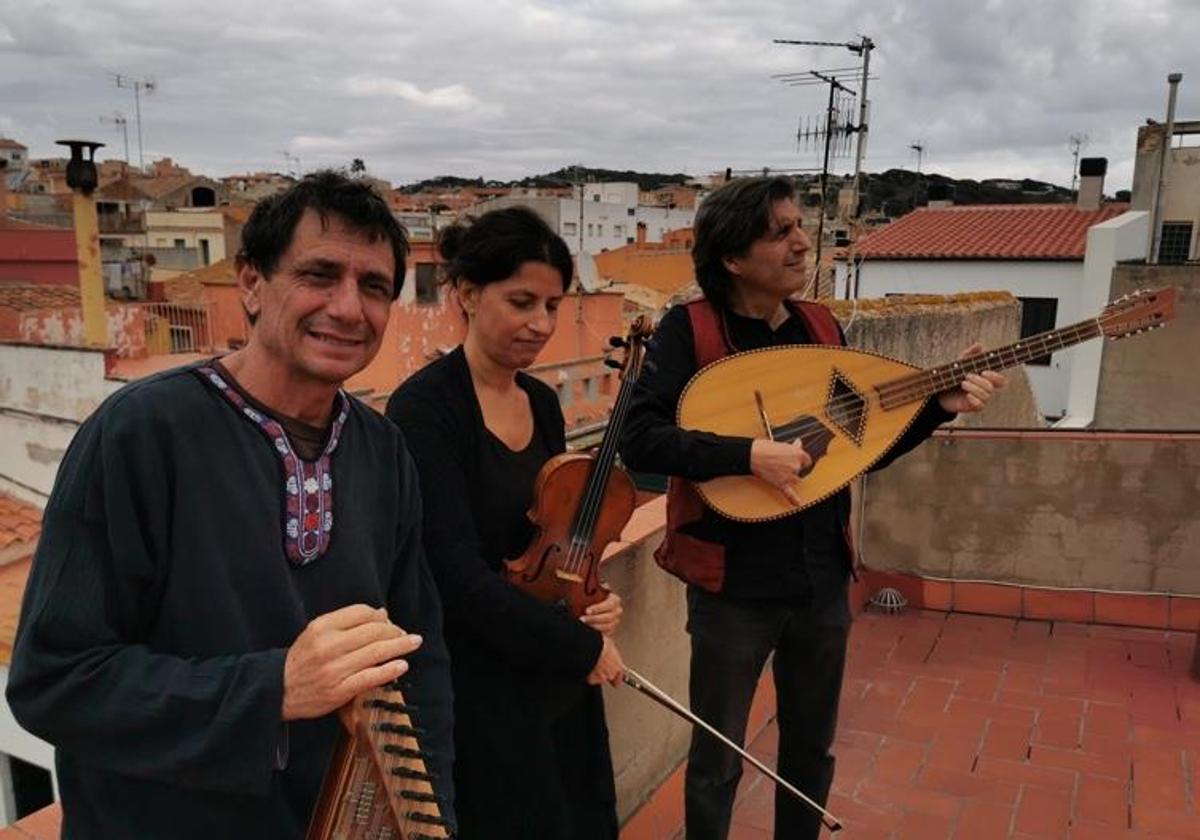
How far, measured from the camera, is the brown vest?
2156 millimetres

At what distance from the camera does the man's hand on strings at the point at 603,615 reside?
1.79 metres

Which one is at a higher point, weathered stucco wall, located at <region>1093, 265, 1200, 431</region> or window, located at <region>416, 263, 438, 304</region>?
window, located at <region>416, 263, 438, 304</region>

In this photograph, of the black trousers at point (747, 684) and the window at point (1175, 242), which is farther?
the window at point (1175, 242)

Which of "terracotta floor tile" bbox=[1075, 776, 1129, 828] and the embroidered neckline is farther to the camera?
"terracotta floor tile" bbox=[1075, 776, 1129, 828]

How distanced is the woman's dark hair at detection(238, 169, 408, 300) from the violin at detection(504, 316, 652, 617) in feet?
1.98

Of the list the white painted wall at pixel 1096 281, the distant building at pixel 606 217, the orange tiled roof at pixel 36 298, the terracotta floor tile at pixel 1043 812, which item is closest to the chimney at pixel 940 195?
the white painted wall at pixel 1096 281

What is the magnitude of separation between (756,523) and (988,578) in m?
2.70

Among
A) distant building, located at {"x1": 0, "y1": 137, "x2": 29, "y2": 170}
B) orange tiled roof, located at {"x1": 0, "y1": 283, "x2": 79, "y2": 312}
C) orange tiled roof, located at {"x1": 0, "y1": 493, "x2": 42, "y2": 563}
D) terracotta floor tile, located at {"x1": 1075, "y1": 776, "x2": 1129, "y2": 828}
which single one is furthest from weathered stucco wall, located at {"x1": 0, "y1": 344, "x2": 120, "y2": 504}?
distant building, located at {"x1": 0, "y1": 137, "x2": 29, "y2": 170}

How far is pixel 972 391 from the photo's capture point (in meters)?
2.35

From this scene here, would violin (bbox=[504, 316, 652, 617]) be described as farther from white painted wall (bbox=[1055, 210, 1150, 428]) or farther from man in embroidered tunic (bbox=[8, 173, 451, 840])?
white painted wall (bbox=[1055, 210, 1150, 428])

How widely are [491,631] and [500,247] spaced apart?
0.73 m

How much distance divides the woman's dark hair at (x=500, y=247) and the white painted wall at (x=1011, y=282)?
47.9 feet

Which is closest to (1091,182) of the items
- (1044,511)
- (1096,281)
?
(1096,281)

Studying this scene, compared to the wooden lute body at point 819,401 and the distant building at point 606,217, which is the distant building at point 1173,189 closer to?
the distant building at point 606,217
